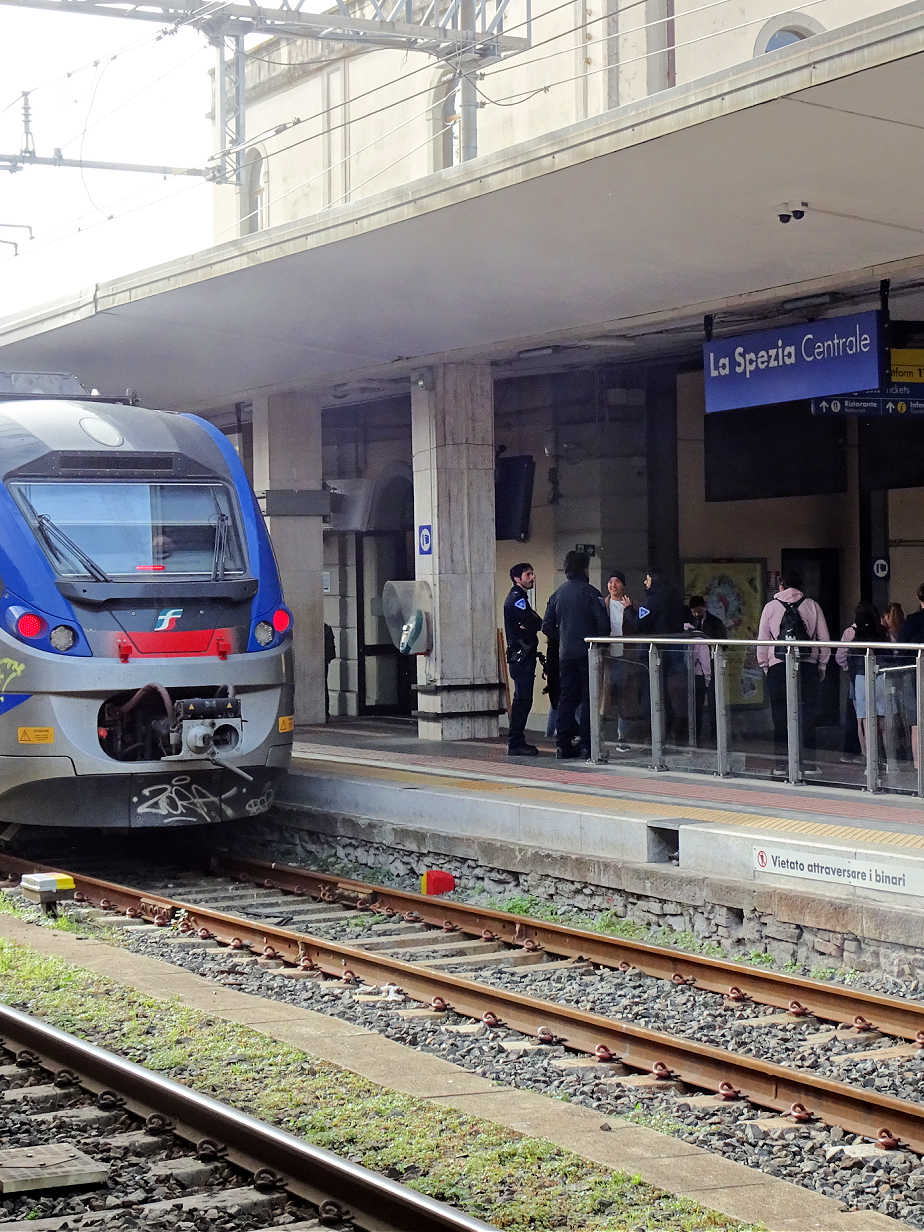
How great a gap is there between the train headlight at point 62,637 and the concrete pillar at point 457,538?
651cm

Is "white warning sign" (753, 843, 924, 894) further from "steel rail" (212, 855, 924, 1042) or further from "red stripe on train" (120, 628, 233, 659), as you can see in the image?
"red stripe on train" (120, 628, 233, 659)

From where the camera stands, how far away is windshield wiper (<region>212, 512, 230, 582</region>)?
11695 mm

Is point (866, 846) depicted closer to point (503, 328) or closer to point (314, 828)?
point (314, 828)

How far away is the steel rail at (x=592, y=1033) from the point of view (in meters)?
6.10

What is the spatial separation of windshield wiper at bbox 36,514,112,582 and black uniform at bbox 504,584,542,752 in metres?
4.45

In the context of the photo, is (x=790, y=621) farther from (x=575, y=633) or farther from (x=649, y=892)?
(x=649, y=892)

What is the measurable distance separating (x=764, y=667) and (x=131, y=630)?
4.40 m

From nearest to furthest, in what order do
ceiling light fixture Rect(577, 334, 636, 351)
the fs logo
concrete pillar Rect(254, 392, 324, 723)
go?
the fs logo → ceiling light fixture Rect(577, 334, 636, 351) → concrete pillar Rect(254, 392, 324, 723)

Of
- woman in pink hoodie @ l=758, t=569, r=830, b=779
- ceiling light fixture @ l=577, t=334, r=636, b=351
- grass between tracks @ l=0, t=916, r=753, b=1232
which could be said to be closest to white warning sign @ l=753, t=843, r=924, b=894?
woman in pink hoodie @ l=758, t=569, r=830, b=779

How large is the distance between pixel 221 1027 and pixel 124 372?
13.1m

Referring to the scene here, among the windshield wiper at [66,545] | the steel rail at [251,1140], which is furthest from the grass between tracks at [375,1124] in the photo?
the windshield wiper at [66,545]

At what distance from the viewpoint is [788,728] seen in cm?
1163

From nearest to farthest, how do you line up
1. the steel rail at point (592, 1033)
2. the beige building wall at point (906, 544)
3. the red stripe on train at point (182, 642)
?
the steel rail at point (592, 1033) < the red stripe on train at point (182, 642) < the beige building wall at point (906, 544)

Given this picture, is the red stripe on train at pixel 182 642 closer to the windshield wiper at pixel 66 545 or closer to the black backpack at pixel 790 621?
→ the windshield wiper at pixel 66 545
